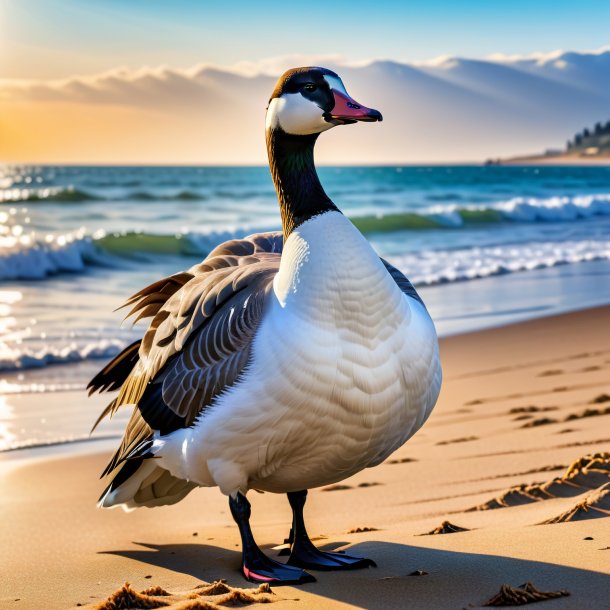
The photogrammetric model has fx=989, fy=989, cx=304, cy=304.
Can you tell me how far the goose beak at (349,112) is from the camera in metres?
4.06

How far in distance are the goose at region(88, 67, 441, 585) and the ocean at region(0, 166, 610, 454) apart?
2096mm

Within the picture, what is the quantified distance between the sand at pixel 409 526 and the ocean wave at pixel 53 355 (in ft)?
11.6

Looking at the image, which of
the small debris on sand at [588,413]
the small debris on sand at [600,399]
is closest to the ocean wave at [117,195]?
the small debris on sand at [600,399]

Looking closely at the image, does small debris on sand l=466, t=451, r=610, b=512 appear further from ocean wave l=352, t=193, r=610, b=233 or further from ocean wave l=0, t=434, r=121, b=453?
ocean wave l=352, t=193, r=610, b=233

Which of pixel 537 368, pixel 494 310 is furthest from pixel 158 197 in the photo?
pixel 537 368

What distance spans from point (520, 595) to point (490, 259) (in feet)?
54.5

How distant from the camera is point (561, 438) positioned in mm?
6418

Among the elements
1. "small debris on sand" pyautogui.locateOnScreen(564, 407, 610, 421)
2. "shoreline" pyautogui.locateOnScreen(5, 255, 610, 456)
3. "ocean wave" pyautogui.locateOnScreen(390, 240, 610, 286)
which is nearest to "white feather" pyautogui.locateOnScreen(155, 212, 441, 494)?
"small debris on sand" pyautogui.locateOnScreen(564, 407, 610, 421)

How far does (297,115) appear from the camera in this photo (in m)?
4.18

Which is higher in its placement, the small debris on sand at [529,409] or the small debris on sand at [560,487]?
the small debris on sand at [560,487]

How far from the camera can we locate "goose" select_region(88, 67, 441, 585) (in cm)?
378

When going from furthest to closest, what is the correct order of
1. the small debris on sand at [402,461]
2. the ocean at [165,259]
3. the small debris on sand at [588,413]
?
the ocean at [165,259]
the small debris on sand at [588,413]
the small debris on sand at [402,461]

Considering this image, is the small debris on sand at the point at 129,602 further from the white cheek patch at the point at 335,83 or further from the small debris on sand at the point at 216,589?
the white cheek patch at the point at 335,83

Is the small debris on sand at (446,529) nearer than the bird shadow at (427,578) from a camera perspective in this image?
No
